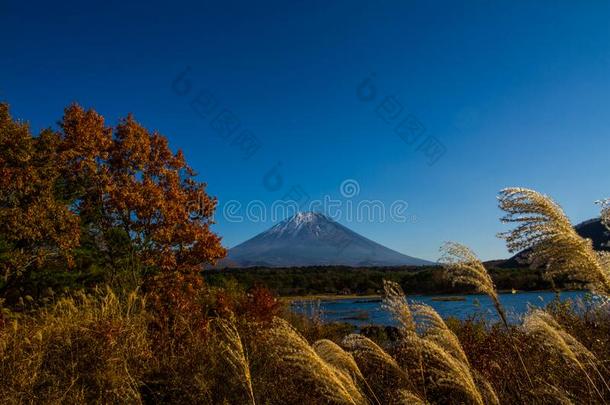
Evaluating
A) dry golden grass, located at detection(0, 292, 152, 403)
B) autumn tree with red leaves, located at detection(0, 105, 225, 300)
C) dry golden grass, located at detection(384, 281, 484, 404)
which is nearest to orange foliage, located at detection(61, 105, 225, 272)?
autumn tree with red leaves, located at detection(0, 105, 225, 300)

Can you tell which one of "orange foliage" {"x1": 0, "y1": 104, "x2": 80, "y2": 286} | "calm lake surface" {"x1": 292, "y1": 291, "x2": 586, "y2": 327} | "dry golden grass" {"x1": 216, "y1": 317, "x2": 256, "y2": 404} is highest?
"orange foliage" {"x1": 0, "y1": 104, "x2": 80, "y2": 286}

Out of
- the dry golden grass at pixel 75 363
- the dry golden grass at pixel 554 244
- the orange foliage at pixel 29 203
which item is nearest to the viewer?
the dry golden grass at pixel 554 244

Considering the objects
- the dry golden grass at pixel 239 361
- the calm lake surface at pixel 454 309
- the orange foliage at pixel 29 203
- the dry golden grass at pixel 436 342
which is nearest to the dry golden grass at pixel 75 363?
the dry golden grass at pixel 239 361

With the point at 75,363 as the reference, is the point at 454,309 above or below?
A: above

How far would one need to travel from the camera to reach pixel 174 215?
1731 centimetres

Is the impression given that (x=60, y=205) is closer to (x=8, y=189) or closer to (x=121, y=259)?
(x=8, y=189)

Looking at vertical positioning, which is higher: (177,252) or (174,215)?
(174,215)

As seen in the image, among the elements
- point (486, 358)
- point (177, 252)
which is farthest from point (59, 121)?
point (486, 358)

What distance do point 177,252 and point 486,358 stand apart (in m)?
13.9

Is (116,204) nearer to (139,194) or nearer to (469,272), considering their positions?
(139,194)

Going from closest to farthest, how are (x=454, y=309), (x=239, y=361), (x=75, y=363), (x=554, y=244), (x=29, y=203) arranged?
(x=554, y=244), (x=239, y=361), (x=75, y=363), (x=29, y=203), (x=454, y=309)

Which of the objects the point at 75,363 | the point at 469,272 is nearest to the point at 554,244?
the point at 469,272

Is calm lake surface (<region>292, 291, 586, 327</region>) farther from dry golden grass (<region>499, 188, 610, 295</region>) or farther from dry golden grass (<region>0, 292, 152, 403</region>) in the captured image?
dry golden grass (<region>0, 292, 152, 403</region>)

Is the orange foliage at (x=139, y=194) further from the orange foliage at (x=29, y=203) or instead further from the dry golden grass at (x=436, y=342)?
the dry golden grass at (x=436, y=342)
